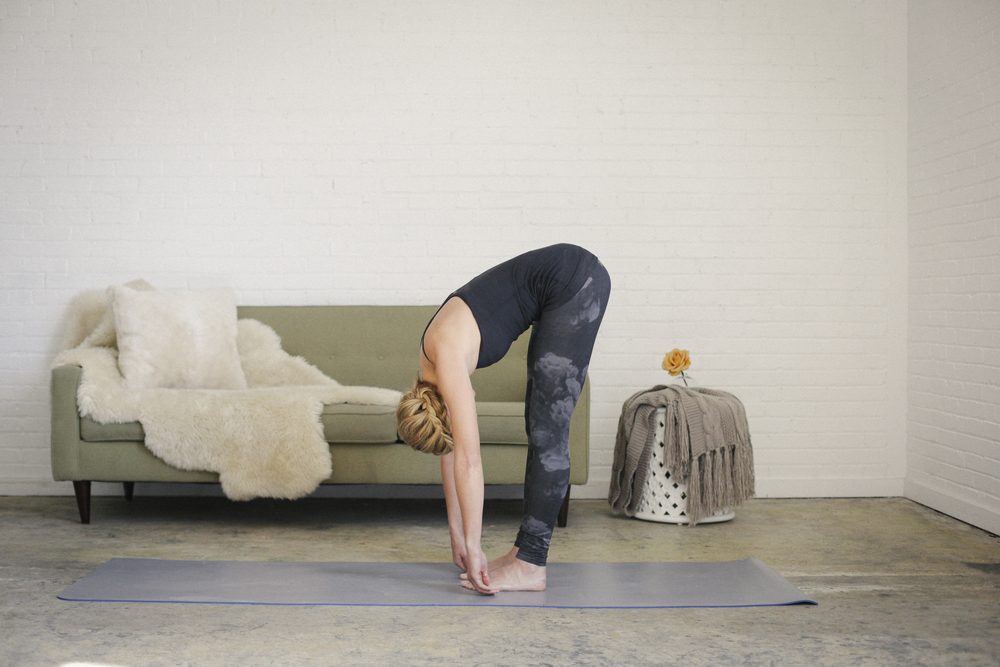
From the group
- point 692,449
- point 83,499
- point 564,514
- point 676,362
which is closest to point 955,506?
point 692,449

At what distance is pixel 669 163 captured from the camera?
5094 mm

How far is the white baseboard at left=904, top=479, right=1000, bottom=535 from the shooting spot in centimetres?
417

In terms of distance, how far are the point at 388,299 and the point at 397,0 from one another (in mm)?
1516

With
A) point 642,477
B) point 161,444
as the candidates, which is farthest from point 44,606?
point 642,477

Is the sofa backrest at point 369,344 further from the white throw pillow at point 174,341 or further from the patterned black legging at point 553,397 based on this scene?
the patterned black legging at point 553,397

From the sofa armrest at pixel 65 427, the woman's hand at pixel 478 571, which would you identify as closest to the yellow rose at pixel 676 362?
the woman's hand at pixel 478 571

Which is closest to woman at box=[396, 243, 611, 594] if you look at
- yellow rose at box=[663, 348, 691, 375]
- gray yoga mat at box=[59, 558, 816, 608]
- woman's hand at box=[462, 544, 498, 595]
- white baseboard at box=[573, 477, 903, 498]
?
woman's hand at box=[462, 544, 498, 595]

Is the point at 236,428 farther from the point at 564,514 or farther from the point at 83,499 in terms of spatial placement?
the point at 564,514

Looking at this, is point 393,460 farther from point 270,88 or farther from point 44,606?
point 270,88

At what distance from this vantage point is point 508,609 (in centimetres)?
296

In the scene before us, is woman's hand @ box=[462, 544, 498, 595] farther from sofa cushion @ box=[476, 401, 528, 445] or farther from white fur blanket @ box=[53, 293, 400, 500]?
white fur blanket @ box=[53, 293, 400, 500]

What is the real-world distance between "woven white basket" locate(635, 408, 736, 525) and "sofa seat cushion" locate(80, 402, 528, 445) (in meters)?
0.66

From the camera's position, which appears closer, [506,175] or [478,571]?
[478,571]

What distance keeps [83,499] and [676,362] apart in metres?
2.65
